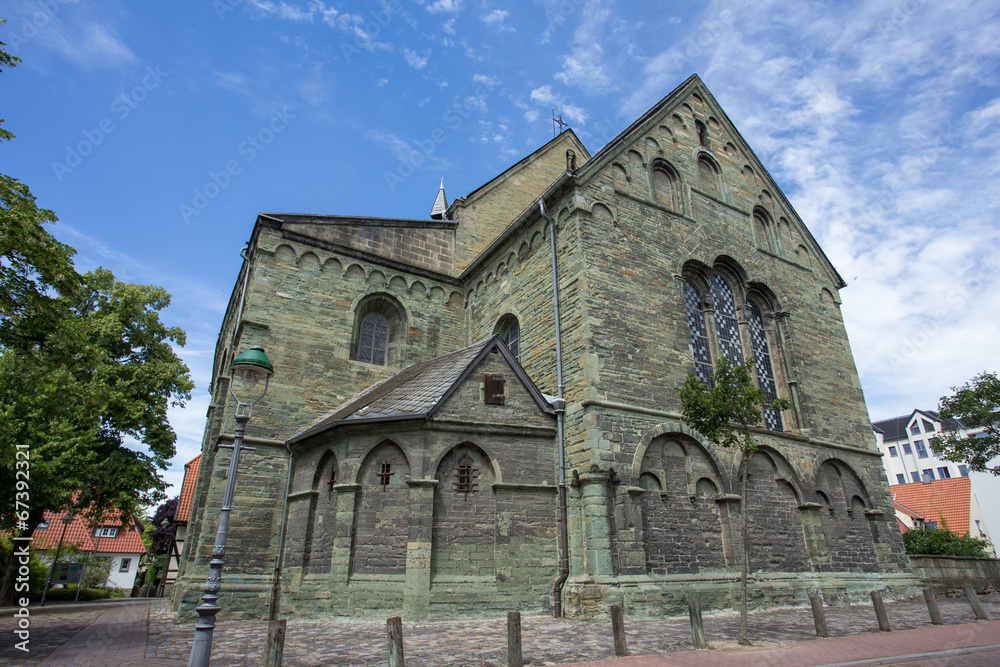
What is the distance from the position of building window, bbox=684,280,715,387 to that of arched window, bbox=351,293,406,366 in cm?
798

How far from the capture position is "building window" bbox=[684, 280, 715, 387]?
46.1ft

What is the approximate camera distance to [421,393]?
12.1 meters

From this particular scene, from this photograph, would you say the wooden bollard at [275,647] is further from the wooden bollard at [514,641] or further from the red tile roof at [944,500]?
the red tile roof at [944,500]

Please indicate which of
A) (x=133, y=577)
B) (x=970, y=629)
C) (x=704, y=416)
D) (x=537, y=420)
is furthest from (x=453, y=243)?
Answer: (x=133, y=577)

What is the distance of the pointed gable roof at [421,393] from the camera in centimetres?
1138

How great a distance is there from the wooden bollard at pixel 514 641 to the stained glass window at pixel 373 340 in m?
10.7

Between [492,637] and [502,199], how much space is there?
1523 centimetres

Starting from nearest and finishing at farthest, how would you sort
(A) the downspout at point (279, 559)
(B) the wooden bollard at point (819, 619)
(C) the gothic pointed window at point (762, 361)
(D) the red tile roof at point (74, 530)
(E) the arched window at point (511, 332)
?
(B) the wooden bollard at point (819, 619)
(A) the downspout at point (279, 559)
(E) the arched window at point (511, 332)
(C) the gothic pointed window at point (762, 361)
(D) the red tile roof at point (74, 530)

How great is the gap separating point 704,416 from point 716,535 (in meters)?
4.00

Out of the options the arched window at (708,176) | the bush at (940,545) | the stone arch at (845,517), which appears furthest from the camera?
the bush at (940,545)

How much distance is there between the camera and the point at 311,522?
12.0m

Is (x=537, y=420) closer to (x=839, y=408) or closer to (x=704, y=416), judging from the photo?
(x=704, y=416)

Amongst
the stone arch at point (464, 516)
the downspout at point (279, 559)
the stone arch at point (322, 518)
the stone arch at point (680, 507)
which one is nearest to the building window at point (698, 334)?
the stone arch at point (680, 507)

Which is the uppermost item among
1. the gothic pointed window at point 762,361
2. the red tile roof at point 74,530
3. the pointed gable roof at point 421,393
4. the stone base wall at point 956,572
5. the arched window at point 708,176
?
the arched window at point 708,176
